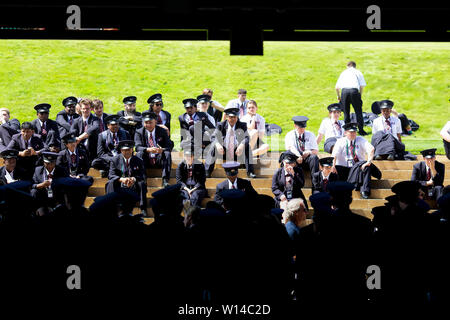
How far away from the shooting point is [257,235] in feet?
20.5

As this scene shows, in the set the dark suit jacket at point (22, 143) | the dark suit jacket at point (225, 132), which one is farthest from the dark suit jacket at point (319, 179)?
the dark suit jacket at point (22, 143)

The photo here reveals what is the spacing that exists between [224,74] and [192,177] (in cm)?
1121

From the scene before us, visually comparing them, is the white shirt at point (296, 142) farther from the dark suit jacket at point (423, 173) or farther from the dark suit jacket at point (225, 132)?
the dark suit jacket at point (423, 173)

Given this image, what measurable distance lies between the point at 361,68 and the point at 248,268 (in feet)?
57.5

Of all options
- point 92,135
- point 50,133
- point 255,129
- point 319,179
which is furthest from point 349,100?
point 50,133

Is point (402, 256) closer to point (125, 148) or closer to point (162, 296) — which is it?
point (162, 296)

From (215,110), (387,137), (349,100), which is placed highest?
(349,100)

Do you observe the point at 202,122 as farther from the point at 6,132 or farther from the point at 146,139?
the point at 6,132

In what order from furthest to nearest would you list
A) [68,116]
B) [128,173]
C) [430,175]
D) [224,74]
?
[224,74]
[68,116]
[430,175]
[128,173]

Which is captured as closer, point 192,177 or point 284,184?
point 284,184

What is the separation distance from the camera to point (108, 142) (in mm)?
12336

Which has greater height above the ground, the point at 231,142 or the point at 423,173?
the point at 231,142

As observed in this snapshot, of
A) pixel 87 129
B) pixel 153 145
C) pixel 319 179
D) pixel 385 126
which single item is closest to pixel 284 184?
pixel 319 179

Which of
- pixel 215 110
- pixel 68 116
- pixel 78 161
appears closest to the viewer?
pixel 78 161
